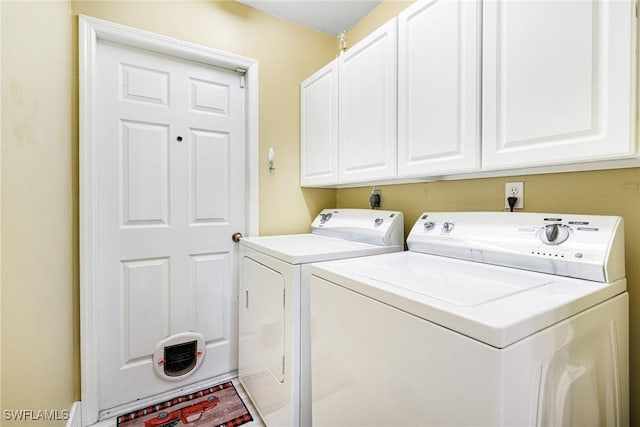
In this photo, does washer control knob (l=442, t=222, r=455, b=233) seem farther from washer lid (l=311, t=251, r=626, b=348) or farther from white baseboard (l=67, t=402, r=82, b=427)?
white baseboard (l=67, t=402, r=82, b=427)

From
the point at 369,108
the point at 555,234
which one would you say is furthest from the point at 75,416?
the point at 555,234

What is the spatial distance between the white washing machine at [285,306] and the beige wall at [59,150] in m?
0.50

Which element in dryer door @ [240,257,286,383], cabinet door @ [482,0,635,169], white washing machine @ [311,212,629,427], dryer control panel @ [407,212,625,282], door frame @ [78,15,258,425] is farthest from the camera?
door frame @ [78,15,258,425]

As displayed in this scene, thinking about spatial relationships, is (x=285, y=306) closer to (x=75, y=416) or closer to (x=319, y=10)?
(x=75, y=416)

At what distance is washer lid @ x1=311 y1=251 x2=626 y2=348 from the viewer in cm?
65

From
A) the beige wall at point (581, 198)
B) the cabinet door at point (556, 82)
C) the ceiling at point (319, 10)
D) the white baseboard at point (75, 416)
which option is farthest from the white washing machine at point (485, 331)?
the ceiling at point (319, 10)

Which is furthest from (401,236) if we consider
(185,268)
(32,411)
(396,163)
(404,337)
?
(32,411)

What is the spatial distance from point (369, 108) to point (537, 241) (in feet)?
3.37

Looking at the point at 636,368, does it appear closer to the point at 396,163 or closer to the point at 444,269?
the point at 444,269

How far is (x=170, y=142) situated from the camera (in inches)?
72.9

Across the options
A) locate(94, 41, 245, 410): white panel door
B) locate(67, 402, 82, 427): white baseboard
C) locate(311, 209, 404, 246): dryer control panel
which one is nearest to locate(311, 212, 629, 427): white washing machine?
locate(311, 209, 404, 246): dryer control panel

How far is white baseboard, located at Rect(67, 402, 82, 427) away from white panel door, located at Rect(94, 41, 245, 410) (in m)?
0.12

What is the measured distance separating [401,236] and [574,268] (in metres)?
0.84

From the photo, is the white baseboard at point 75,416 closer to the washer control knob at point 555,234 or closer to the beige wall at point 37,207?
the beige wall at point 37,207
